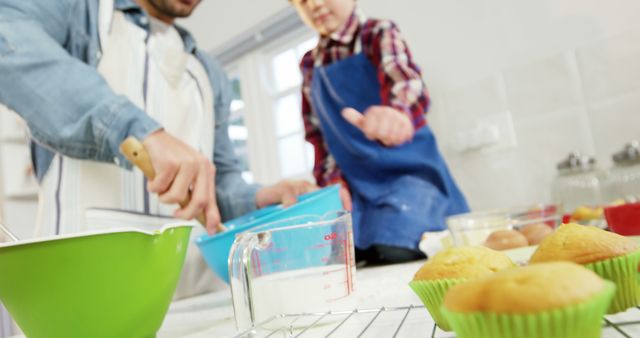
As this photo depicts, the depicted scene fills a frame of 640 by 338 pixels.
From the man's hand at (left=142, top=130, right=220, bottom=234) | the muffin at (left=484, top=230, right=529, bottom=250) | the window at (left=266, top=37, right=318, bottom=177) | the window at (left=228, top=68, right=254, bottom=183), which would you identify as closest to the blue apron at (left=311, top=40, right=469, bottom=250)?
the muffin at (left=484, top=230, right=529, bottom=250)

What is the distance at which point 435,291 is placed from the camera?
350mm

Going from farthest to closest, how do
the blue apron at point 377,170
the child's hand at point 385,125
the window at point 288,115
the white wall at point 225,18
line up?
the window at point 288,115
the white wall at point 225,18
the blue apron at point 377,170
the child's hand at point 385,125

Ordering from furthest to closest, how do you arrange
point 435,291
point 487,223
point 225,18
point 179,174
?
1. point 225,18
2. point 487,223
3. point 179,174
4. point 435,291

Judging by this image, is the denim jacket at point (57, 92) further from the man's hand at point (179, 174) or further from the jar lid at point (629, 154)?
the jar lid at point (629, 154)

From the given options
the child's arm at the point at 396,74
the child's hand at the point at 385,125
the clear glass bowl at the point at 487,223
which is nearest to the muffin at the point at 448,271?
the clear glass bowl at the point at 487,223

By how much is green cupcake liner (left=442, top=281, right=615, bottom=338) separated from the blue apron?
27.2 inches

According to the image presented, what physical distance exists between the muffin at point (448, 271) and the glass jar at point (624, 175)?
31.8 inches

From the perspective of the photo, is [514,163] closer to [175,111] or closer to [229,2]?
[175,111]

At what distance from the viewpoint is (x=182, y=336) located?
47 centimetres

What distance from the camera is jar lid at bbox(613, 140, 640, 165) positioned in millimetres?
996

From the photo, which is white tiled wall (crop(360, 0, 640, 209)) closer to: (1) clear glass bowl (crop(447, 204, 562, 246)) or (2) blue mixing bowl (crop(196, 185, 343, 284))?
(1) clear glass bowl (crop(447, 204, 562, 246))

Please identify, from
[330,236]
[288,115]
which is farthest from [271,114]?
[330,236]

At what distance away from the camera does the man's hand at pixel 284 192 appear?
0.86m

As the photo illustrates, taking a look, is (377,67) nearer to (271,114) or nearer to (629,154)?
(629,154)
